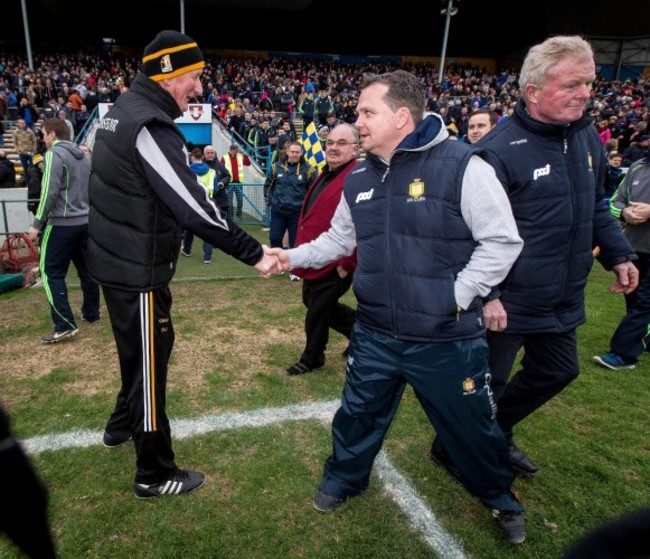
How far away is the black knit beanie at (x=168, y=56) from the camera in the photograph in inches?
94.5

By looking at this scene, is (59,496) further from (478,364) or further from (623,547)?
(623,547)

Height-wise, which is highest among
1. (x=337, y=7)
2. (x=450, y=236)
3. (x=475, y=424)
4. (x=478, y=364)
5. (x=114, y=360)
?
(x=337, y=7)

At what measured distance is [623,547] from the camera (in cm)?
65

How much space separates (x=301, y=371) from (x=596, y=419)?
2310mm

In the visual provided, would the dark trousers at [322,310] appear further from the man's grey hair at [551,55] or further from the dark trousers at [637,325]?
the dark trousers at [637,325]

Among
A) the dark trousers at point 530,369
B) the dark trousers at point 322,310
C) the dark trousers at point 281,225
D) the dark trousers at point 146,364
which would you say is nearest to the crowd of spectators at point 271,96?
the dark trousers at point 281,225

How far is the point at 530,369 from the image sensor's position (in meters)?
2.72

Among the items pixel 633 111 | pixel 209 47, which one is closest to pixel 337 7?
pixel 209 47

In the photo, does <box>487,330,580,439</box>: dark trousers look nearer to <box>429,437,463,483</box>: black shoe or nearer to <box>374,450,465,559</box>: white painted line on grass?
<box>429,437,463,483</box>: black shoe

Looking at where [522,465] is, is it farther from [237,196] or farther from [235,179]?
[235,179]

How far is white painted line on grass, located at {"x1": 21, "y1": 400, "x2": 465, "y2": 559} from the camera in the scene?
250 cm

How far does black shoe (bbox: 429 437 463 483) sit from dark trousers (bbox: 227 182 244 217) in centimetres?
1036

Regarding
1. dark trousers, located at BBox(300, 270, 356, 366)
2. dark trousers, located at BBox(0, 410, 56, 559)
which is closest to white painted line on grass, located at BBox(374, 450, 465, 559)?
dark trousers, located at BBox(300, 270, 356, 366)

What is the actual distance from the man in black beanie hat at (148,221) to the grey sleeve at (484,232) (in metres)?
1.07
